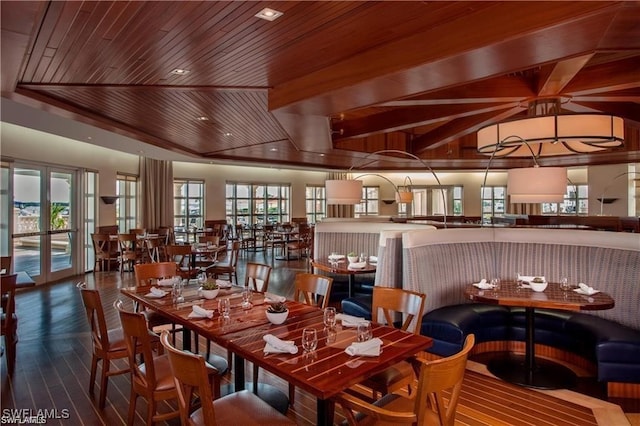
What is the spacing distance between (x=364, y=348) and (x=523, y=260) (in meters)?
3.09

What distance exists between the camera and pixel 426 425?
73.4 inches

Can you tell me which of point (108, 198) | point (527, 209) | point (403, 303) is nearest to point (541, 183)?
point (403, 303)

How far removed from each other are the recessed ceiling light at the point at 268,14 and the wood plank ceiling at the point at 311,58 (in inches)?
2.0

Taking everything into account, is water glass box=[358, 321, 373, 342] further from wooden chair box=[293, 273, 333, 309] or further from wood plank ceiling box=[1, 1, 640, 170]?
wood plank ceiling box=[1, 1, 640, 170]

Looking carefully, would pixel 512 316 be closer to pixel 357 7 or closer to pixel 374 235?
pixel 374 235

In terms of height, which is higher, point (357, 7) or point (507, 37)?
point (357, 7)

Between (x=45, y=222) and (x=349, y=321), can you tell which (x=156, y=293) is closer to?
(x=349, y=321)

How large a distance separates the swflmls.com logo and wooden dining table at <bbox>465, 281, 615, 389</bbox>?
11.0ft

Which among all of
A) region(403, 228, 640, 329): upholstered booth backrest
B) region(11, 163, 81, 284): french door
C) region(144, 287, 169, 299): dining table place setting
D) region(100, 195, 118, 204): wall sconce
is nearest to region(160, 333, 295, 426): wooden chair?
region(144, 287, 169, 299): dining table place setting

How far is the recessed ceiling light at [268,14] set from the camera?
262 cm

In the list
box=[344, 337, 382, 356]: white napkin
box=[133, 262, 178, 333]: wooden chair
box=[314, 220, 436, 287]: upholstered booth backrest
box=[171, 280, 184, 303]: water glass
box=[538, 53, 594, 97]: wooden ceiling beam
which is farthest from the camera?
box=[314, 220, 436, 287]: upholstered booth backrest

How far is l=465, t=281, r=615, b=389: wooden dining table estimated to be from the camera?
10.2ft

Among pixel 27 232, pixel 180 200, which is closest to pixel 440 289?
pixel 27 232

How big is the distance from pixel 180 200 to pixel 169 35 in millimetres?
9591
